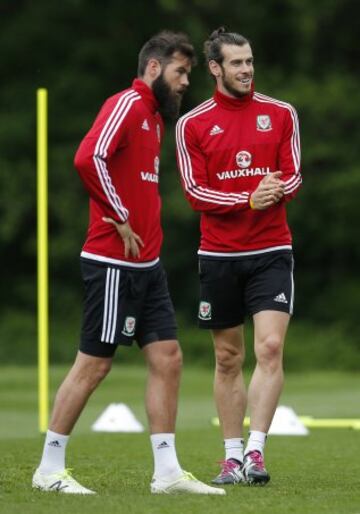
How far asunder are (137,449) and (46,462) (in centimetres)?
310

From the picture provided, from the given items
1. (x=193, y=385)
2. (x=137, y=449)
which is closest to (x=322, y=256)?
(x=193, y=385)

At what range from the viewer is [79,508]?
6.76m

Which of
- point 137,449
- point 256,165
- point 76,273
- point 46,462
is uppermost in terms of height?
point 256,165

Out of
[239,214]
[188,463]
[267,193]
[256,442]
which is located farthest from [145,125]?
[188,463]

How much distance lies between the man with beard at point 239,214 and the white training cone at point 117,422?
Result: 3933 millimetres

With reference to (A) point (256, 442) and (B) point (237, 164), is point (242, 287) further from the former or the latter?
(A) point (256, 442)

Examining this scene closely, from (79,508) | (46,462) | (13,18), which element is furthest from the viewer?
(13,18)

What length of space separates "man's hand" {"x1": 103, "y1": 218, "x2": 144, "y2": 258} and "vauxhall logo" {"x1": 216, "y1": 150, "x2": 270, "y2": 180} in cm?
106

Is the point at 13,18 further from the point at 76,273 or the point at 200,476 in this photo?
the point at 200,476

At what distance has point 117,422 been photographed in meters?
12.6

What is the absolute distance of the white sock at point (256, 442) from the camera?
816cm

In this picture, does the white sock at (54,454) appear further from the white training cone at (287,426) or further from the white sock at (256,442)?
the white training cone at (287,426)

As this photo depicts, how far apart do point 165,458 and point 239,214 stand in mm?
1539

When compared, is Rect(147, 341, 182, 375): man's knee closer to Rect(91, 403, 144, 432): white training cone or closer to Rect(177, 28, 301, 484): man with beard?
Rect(177, 28, 301, 484): man with beard
